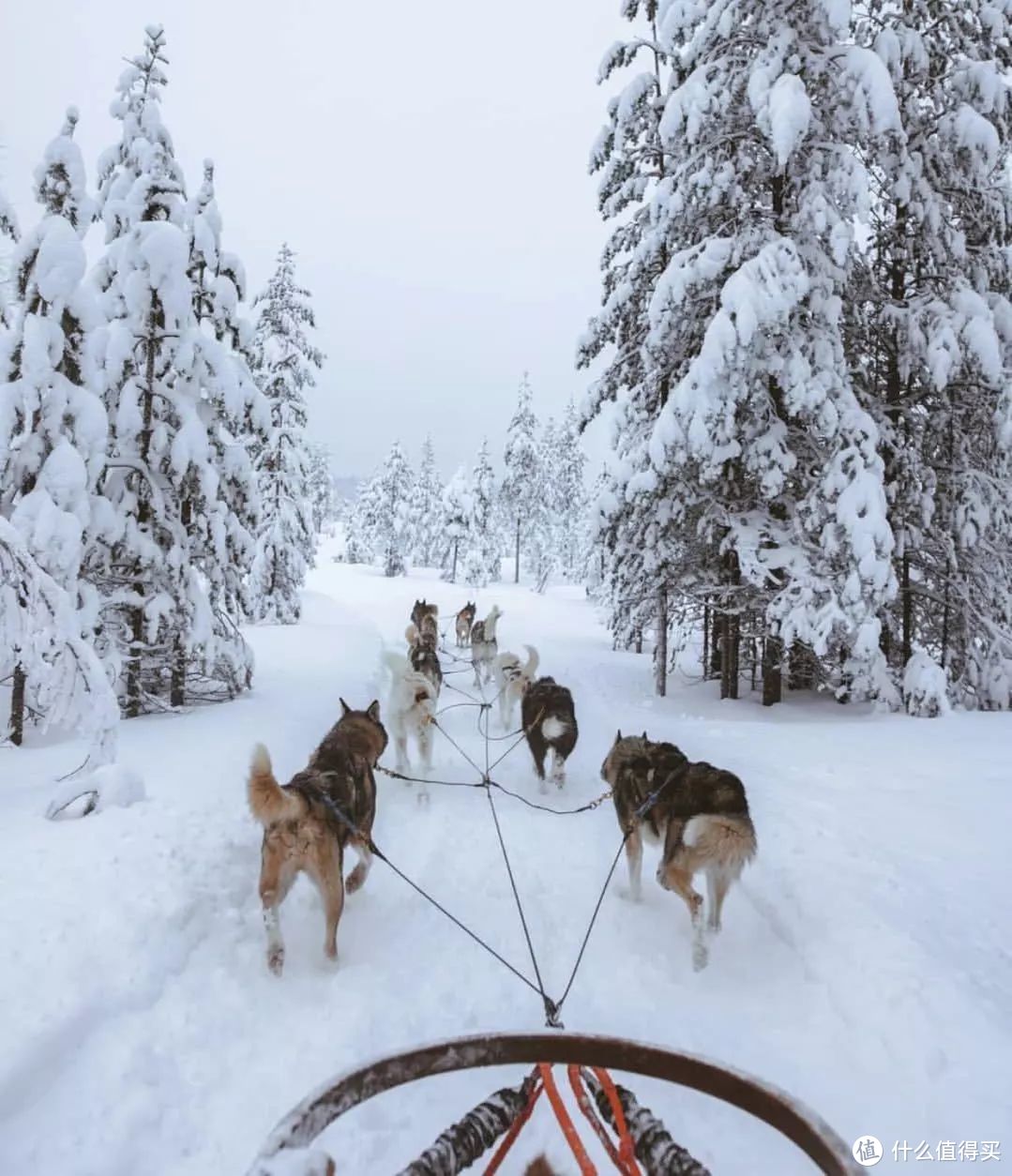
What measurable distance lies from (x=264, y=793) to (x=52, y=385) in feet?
21.9

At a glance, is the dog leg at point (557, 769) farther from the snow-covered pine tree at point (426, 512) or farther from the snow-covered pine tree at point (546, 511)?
the snow-covered pine tree at point (426, 512)

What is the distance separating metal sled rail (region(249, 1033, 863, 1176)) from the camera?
6.08ft

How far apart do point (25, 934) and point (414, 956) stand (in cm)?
223

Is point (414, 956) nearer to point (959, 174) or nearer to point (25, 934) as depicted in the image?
point (25, 934)

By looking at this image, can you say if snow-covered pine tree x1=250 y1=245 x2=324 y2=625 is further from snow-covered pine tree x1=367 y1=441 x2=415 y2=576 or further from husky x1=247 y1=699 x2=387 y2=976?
snow-covered pine tree x1=367 y1=441 x2=415 y2=576

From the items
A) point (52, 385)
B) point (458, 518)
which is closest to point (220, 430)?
point (52, 385)

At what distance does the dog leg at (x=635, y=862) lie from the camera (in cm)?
546

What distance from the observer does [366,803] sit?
18.4 feet

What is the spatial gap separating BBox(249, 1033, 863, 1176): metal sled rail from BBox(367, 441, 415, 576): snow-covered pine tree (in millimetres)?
58587

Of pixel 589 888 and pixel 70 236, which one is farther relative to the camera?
pixel 70 236

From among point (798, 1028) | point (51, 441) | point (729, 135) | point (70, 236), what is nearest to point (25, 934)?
point (798, 1028)

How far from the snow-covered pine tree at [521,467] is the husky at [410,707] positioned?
154 ft

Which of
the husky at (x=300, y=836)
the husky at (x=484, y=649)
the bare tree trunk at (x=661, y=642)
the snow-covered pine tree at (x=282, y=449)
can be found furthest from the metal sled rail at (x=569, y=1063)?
the snow-covered pine tree at (x=282, y=449)

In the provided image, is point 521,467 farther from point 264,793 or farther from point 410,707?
point 264,793
